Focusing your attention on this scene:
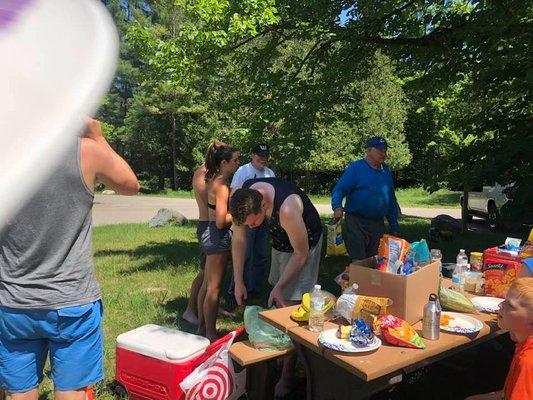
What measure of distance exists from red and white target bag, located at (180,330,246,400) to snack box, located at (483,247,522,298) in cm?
167

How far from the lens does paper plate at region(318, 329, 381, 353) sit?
2189mm

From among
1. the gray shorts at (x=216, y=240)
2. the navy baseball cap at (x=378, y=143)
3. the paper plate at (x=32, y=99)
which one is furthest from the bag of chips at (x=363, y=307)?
the navy baseball cap at (x=378, y=143)

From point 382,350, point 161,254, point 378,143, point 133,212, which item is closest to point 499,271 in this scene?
point 382,350

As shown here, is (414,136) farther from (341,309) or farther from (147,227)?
(341,309)

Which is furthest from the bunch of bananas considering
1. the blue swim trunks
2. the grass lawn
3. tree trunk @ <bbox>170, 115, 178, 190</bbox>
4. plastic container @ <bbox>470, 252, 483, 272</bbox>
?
tree trunk @ <bbox>170, 115, 178, 190</bbox>

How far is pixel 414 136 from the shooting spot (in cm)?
2683

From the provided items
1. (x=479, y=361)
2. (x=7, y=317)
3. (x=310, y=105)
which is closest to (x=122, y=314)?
(x=7, y=317)

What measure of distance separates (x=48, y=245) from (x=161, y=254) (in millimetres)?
6201

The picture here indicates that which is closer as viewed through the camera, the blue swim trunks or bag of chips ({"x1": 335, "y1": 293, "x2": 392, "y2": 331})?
the blue swim trunks

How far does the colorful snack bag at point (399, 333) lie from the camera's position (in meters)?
2.24

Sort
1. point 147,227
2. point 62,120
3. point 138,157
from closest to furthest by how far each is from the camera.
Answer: point 62,120 → point 147,227 → point 138,157

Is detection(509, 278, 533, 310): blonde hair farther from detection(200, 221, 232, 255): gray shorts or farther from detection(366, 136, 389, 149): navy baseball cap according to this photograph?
detection(366, 136, 389, 149): navy baseball cap

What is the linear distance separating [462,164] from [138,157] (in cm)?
2500

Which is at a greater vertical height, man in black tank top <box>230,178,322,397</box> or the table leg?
man in black tank top <box>230,178,322,397</box>
